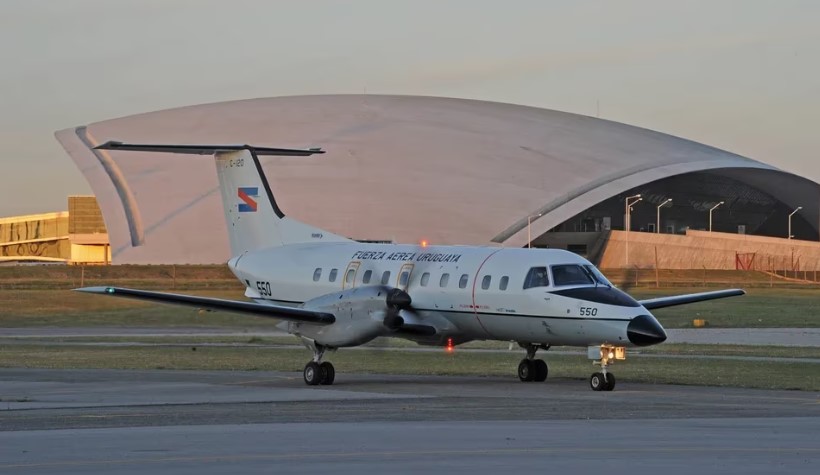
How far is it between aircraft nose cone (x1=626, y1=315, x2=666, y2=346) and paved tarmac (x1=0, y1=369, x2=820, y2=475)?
95 cm

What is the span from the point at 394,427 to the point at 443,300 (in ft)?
34.6

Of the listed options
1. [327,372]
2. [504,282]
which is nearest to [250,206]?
[327,372]

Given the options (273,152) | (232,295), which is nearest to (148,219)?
(232,295)

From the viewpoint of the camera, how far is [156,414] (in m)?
19.1

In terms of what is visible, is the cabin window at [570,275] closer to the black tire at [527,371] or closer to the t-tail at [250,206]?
the black tire at [527,371]

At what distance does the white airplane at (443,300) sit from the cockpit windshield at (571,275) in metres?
0.02

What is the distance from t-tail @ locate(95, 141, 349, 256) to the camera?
3164 cm

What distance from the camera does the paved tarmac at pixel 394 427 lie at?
42.8 feet

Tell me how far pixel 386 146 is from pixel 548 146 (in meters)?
12.1

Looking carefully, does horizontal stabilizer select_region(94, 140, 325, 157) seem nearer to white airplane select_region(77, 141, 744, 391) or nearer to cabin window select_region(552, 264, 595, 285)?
white airplane select_region(77, 141, 744, 391)

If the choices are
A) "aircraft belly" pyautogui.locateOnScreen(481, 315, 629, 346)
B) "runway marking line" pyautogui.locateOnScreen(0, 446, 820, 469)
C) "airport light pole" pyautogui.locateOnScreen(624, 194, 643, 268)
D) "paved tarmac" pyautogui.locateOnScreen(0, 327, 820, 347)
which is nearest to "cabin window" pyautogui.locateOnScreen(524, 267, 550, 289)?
"aircraft belly" pyautogui.locateOnScreen(481, 315, 629, 346)

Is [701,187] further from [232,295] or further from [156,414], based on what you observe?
[156,414]

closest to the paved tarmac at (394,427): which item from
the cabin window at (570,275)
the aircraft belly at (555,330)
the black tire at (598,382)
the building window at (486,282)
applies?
the black tire at (598,382)

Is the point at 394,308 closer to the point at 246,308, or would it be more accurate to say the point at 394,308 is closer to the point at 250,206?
the point at 246,308
